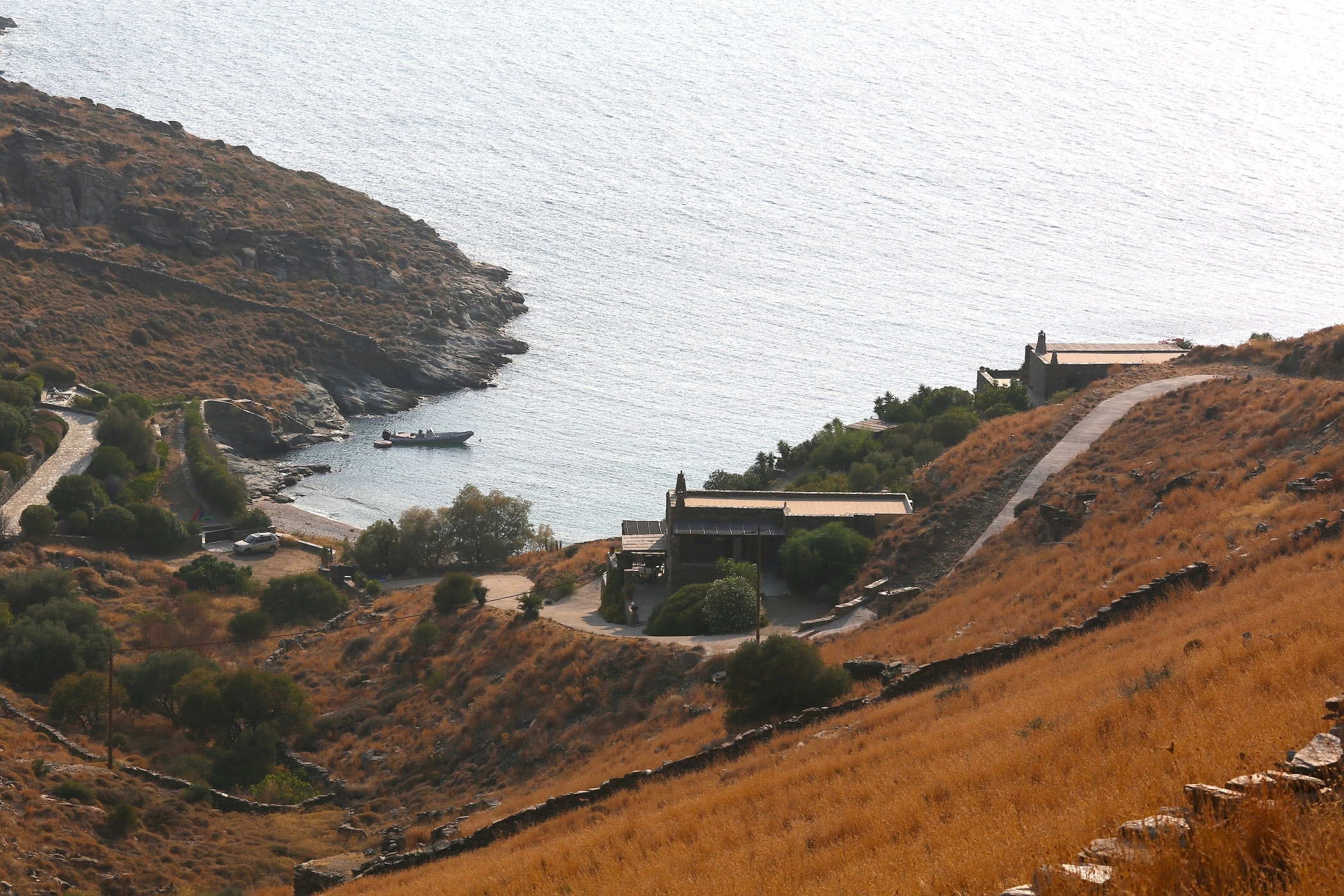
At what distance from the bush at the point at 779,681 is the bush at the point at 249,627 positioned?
114 feet

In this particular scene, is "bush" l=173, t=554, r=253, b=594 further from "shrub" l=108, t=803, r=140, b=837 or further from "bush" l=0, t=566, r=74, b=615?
"shrub" l=108, t=803, r=140, b=837

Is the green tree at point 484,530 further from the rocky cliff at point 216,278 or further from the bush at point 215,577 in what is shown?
the rocky cliff at point 216,278

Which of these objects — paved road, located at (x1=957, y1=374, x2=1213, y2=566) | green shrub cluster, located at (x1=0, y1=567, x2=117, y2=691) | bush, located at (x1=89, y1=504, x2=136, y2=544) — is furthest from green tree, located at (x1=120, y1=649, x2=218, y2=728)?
bush, located at (x1=89, y1=504, x2=136, y2=544)

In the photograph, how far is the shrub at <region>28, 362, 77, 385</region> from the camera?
98.8m

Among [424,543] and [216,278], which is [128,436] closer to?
[424,543]

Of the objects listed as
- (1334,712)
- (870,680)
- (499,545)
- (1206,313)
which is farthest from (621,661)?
(1206,313)

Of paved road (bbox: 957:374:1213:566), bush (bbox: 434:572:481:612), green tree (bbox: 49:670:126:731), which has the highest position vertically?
paved road (bbox: 957:374:1213:566)

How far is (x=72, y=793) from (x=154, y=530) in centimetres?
4327

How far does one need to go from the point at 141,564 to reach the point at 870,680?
52.6 m

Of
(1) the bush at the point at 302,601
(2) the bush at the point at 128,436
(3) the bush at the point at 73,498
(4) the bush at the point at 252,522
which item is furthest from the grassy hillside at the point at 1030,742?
(2) the bush at the point at 128,436

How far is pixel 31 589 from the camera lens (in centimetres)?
5559

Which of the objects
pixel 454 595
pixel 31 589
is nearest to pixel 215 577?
pixel 31 589

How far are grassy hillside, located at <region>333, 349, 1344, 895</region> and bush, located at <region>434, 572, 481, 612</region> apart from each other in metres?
19.5

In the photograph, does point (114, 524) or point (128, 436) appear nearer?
point (114, 524)
